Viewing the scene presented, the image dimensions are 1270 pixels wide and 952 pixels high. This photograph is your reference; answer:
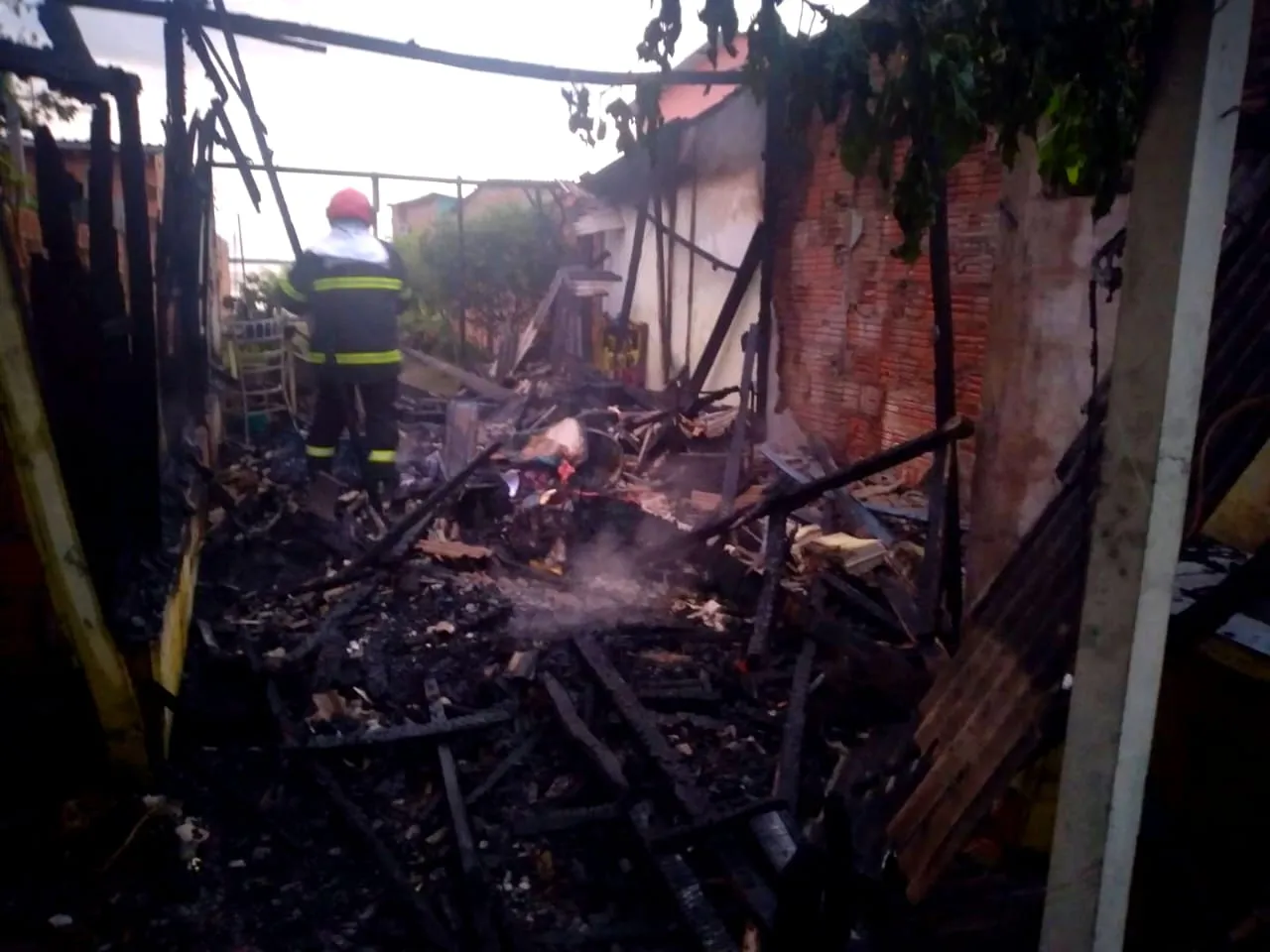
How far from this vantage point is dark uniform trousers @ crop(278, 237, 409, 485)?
6.55 metres

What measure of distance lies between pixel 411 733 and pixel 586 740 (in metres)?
0.82

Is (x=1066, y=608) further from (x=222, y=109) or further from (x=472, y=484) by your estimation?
(x=472, y=484)

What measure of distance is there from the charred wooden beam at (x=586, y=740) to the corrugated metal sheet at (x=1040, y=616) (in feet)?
3.91

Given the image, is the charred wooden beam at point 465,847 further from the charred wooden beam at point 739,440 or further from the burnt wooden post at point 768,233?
the burnt wooden post at point 768,233

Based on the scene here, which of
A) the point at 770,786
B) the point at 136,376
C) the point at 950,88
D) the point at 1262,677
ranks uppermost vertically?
the point at 950,88

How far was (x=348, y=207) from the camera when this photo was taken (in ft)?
22.3

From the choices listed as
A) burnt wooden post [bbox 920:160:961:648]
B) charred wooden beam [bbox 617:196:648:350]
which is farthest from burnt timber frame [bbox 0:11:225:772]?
charred wooden beam [bbox 617:196:648:350]

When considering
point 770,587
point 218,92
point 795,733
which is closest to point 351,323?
point 218,92

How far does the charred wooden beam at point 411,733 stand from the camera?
152 inches

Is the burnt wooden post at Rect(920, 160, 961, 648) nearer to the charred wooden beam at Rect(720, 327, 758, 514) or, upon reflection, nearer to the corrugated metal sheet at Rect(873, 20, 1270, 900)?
the corrugated metal sheet at Rect(873, 20, 1270, 900)

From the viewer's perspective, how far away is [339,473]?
7680 millimetres

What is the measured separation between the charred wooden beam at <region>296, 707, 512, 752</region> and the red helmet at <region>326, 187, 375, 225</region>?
4.35m

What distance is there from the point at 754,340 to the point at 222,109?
4666mm

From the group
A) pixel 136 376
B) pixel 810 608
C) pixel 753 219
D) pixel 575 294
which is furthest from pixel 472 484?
pixel 575 294
